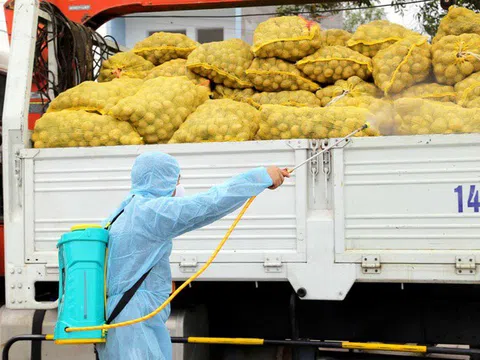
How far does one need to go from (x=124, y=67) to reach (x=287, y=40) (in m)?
1.32

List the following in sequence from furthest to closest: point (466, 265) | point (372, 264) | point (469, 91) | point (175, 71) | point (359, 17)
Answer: point (359, 17), point (175, 71), point (469, 91), point (372, 264), point (466, 265)

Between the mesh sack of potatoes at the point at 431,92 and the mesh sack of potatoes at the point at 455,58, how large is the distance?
7 cm

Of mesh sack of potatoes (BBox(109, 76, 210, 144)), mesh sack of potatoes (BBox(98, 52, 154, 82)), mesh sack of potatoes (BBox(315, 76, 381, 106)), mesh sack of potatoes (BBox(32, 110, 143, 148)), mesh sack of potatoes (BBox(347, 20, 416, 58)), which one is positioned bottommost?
mesh sack of potatoes (BBox(32, 110, 143, 148))

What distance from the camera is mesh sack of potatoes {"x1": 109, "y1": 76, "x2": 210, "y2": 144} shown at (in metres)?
4.27

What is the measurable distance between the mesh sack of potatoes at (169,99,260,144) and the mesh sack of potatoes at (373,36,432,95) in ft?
2.97

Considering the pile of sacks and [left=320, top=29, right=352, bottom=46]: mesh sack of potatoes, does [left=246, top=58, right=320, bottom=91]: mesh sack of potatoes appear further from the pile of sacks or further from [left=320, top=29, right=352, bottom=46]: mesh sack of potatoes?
[left=320, top=29, right=352, bottom=46]: mesh sack of potatoes

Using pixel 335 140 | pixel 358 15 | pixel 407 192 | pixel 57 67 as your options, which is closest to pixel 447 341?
pixel 407 192

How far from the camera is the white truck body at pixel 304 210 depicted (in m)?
3.59

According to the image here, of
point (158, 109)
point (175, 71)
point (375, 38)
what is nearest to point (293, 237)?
point (158, 109)

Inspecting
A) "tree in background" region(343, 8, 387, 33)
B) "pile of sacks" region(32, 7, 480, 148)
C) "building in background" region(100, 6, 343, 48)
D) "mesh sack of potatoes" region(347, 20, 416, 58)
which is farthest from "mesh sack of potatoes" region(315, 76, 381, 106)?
"building in background" region(100, 6, 343, 48)

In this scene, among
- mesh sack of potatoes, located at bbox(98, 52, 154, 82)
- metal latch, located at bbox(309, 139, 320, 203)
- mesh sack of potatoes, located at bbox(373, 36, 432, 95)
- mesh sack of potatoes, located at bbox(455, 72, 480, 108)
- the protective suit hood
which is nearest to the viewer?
the protective suit hood

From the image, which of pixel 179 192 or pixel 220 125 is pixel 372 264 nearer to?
pixel 179 192

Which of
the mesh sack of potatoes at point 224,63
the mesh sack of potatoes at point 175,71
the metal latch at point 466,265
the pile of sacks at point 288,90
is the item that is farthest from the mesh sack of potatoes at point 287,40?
the metal latch at point 466,265

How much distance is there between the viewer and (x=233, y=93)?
5.03 metres
